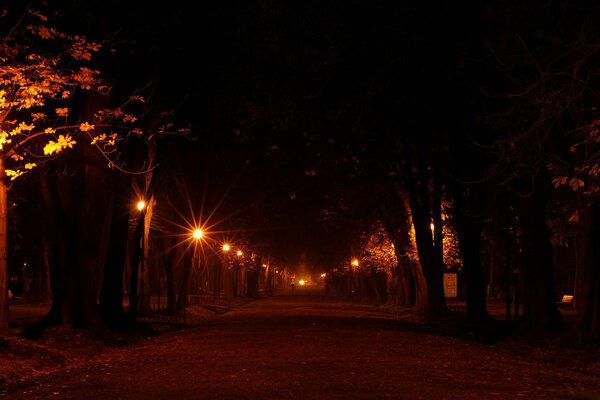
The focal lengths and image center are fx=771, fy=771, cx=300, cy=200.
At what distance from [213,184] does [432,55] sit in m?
31.8

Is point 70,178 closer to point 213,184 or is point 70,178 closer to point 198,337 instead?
point 198,337

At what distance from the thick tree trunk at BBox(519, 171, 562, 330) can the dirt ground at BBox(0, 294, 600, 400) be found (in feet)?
3.31

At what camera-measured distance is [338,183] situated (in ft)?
134

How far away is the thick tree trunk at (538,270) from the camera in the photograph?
76.2 ft

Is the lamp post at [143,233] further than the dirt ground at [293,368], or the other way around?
the lamp post at [143,233]

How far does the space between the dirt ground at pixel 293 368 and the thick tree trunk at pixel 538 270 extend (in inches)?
39.7

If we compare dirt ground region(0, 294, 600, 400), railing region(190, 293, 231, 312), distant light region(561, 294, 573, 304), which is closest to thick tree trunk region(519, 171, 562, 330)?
dirt ground region(0, 294, 600, 400)

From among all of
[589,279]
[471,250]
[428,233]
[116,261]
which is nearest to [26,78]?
[116,261]

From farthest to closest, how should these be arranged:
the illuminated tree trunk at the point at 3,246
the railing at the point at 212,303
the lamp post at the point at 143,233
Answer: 1. the railing at the point at 212,303
2. the lamp post at the point at 143,233
3. the illuminated tree trunk at the point at 3,246

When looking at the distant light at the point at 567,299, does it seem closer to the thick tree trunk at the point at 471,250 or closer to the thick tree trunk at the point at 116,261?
the thick tree trunk at the point at 471,250

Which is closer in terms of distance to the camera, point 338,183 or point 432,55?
point 432,55

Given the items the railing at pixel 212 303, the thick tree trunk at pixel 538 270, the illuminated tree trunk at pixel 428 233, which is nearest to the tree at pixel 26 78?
the thick tree trunk at pixel 538 270

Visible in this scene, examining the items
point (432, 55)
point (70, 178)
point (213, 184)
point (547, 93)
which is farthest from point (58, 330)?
point (213, 184)

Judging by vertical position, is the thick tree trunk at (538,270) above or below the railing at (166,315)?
above
